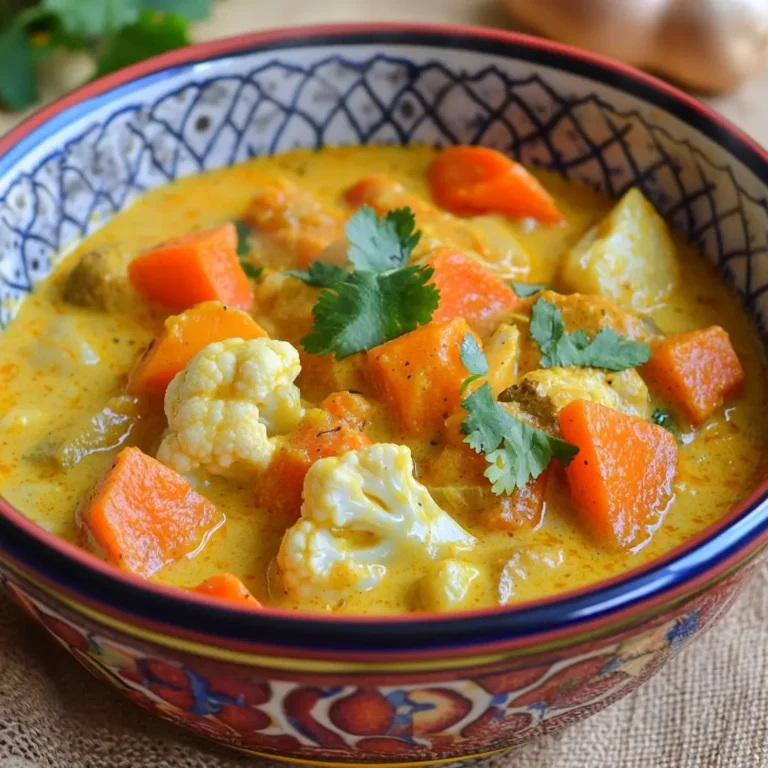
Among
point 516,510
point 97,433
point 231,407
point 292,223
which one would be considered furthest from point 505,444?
point 292,223

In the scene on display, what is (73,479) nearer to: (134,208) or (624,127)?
(134,208)

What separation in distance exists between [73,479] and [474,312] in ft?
3.54

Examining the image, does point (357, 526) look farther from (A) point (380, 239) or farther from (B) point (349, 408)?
(A) point (380, 239)

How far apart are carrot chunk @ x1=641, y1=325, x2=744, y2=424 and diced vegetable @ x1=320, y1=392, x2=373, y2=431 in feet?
2.42

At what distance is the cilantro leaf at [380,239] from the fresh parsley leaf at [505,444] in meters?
0.54

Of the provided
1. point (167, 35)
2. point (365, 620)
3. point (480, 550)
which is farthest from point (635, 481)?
point (167, 35)

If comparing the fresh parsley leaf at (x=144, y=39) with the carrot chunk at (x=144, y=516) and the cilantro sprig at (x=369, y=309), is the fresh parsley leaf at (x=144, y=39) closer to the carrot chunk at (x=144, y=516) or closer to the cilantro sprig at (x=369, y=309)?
the cilantro sprig at (x=369, y=309)

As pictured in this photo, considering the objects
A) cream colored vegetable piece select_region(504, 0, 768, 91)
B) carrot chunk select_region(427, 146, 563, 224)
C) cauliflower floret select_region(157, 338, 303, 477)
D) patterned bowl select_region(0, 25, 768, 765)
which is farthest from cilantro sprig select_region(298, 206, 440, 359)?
cream colored vegetable piece select_region(504, 0, 768, 91)

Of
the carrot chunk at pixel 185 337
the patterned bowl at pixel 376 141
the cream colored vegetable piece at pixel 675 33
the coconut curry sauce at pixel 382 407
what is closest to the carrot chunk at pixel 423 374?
the coconut curry sauce at pixel 382 407

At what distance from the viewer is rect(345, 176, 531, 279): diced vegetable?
10.6 ft

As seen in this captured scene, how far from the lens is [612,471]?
2.48m

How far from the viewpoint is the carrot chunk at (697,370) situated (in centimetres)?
278

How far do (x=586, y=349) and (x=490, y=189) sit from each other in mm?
869

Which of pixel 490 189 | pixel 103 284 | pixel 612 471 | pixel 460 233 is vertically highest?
pixel 490 189
